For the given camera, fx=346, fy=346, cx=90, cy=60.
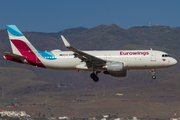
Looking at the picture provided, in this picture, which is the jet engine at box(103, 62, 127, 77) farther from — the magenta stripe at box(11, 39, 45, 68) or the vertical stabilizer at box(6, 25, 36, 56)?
the vertical stabilizer at box(6, 25, 36, 56)

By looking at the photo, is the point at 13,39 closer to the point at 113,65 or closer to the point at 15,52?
the point at 15,52

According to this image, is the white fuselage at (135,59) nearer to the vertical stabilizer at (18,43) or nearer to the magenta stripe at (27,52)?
the magenta stripe at (27,52)

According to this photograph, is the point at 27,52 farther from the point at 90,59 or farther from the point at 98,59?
the point at 98,59

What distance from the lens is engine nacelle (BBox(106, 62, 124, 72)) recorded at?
62.6 m

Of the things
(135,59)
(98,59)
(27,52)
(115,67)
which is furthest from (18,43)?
(135,59)

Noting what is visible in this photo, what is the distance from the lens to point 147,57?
6481 centimetres

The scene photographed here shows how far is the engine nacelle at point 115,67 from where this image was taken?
62594 mm

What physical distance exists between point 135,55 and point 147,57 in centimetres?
228

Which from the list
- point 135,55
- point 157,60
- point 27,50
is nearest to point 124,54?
point 135,55

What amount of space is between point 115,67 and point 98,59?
342 centimetres

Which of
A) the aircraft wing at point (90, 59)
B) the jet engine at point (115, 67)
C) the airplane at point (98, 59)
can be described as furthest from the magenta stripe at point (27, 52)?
the jet engine at point (115, 67)

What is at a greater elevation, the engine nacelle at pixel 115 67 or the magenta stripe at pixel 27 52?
the magenta stripe at pixel 27 52

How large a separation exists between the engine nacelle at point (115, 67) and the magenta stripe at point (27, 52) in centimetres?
1384

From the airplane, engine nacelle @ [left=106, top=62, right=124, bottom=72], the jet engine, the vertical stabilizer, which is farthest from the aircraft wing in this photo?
the vertical stabilizer
